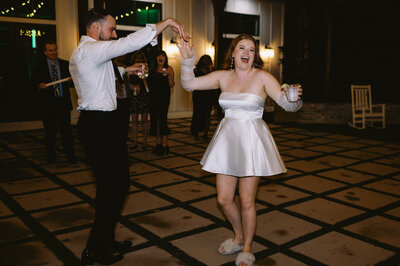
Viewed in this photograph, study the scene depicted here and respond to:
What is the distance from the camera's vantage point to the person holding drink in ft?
8.70

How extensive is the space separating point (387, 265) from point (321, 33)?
40.6 feet

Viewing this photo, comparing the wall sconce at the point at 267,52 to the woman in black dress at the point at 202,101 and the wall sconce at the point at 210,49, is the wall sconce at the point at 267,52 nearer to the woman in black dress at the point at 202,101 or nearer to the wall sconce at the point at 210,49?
the wall sconce at the point at 210,49

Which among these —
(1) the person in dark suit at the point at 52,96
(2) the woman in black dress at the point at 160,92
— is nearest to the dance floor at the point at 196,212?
(1) the person in dark suit at the point at 52,96

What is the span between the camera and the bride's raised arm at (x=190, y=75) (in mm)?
2781

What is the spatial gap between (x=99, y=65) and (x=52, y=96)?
11.4ft

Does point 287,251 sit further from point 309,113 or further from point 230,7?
point 230,7

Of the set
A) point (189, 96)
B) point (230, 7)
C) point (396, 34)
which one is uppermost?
point (230, 7)

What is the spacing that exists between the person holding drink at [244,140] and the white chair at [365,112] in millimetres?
7634

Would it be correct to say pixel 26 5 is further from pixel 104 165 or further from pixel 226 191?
pixel 226 191

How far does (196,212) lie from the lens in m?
3.82

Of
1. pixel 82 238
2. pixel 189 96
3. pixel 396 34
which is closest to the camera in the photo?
pixel 82 238

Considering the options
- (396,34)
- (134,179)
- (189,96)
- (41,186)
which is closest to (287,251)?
(134,179)

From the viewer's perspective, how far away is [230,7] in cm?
1238

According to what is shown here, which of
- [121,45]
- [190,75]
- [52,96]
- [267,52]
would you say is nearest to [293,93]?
[190,75]
